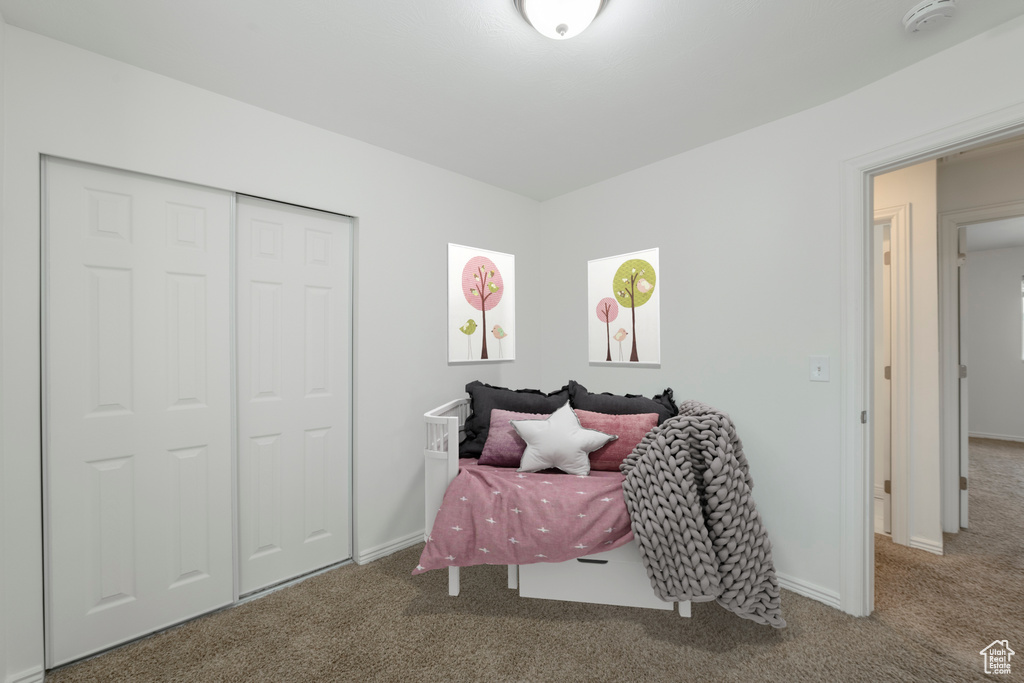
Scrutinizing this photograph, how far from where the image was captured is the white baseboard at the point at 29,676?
1545 mm

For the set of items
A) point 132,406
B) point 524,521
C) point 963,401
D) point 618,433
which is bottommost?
point 524,521

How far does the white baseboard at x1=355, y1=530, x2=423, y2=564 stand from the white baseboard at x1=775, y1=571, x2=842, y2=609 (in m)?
2.01

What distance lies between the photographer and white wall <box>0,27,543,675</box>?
158cm

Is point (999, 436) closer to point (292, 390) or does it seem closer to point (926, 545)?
point (926, 545)

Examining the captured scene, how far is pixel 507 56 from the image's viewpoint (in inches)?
69.1

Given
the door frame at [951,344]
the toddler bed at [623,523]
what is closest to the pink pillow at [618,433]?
the toddler bed at [623,523]

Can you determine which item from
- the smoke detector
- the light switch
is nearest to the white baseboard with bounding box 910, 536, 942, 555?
the light switch

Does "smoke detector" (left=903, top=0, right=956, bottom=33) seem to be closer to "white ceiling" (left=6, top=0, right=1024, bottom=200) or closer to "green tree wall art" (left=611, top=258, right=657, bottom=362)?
"white ceiling" (left=6, top=0, right=1024, bottom=200)

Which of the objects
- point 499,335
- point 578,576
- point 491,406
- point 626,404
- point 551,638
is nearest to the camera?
point 551,638

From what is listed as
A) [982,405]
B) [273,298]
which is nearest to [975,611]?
[273,298]

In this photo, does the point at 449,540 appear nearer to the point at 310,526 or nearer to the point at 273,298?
the point at 310,526

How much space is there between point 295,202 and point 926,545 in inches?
→ 158

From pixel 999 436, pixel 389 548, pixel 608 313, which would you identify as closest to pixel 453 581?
pixel 389 548

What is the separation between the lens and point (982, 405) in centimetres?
545
